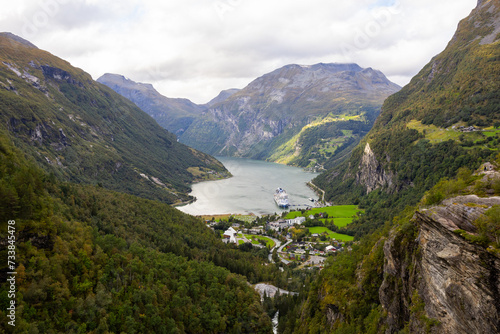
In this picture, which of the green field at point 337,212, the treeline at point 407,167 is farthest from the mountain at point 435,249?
the green field at point 337,212

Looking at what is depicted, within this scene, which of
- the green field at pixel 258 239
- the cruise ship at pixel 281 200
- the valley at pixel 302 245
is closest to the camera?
the valley at pixel 302 245

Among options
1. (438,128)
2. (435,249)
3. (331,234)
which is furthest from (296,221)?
(435,249)

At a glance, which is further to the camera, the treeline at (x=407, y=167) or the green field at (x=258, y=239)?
the green field at (x=258, y=239)

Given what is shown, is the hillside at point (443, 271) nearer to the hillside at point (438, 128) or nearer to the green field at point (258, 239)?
the hillside at point (438, 128)

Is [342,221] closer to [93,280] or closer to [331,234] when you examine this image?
[331,234]

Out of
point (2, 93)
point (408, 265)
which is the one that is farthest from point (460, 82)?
point (2, 93)

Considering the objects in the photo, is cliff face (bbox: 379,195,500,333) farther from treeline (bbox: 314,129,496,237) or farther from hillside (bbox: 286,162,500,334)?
treeline (bbox: 314,129,496,237)
